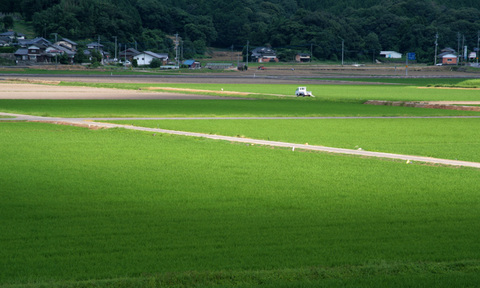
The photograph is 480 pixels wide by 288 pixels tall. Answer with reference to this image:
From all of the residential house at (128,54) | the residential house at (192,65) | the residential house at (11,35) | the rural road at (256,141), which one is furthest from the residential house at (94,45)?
the rural road at (256,141)

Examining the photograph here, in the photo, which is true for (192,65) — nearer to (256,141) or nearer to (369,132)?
(369,132)

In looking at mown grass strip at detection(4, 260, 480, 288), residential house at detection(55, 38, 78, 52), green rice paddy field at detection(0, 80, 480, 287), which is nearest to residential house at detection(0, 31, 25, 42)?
residential house at detection(55, 38, 78, 52)

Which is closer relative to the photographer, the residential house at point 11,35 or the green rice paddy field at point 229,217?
the green rice paddy field at point 229,217

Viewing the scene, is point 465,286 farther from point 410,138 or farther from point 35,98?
point 35,98

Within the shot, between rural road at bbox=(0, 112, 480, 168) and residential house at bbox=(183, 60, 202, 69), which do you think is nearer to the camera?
rural road at bbox=(0, 112, 480, 168)

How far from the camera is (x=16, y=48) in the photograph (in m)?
174

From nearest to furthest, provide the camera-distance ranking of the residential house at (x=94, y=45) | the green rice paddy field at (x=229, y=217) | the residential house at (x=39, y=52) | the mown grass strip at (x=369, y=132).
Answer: the green rice paddy field at (x=229, y=217), the mown grass strip at (x=369, y=132), the residential house at (x=39, y=52), the residential house at (x=94, y=45)

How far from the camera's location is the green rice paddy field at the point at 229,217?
11.5 m

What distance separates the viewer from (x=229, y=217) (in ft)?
50.1

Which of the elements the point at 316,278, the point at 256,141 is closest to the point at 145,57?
the point at 256,141

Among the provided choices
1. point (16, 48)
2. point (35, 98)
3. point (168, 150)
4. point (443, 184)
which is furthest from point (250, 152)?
point (16, 48)

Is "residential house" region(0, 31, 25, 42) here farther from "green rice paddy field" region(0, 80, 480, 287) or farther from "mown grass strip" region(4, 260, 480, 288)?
"mown grass strip" region(4, 260, 480, 288)

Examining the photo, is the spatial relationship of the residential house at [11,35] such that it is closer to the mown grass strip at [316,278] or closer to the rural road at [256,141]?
the rural road at [256,141]

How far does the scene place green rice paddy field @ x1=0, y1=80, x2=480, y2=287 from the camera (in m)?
11.5
